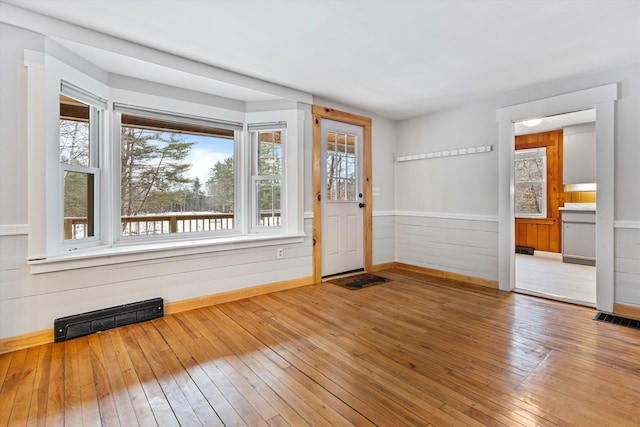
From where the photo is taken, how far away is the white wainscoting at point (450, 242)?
401 centimetres

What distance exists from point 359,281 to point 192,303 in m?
2.14

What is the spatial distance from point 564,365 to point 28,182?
4.04 metres

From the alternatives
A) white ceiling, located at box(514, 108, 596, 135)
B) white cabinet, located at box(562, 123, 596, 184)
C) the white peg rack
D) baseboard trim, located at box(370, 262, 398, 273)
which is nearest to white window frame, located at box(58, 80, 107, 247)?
baseboard trim, located at box(370, 262, 398, 273)

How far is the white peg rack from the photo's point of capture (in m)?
4.04

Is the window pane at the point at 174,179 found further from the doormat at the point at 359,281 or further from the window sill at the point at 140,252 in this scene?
the doormat at the point at 359,281

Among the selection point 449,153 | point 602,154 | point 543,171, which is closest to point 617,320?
point 602,154

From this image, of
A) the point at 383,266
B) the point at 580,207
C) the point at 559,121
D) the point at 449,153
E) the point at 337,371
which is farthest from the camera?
the point at 580,207

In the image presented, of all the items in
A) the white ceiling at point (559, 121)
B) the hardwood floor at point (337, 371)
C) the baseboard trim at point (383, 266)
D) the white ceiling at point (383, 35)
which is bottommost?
the hardwood floor at point (337, 371)

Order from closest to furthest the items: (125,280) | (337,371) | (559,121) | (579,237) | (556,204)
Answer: (337,371) < (125,280) < (579,237) < (559,121) < (556,204)

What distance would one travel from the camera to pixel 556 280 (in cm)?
420

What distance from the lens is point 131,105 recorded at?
3111 millimetres

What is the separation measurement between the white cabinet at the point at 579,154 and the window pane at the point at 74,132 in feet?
24.4

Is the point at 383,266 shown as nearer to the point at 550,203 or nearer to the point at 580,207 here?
the point at 580,207

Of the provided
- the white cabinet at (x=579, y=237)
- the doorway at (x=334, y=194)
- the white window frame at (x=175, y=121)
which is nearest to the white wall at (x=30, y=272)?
the white window frame at (x=175, y=121)
